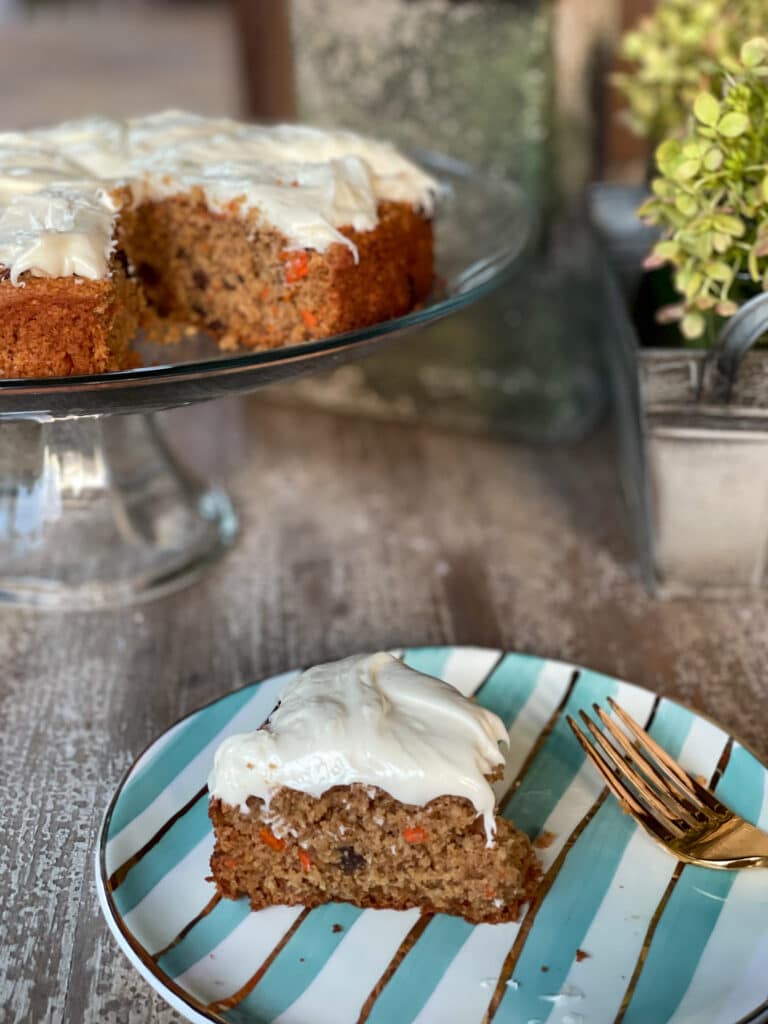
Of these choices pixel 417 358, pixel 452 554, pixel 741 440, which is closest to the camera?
pixel 741 440

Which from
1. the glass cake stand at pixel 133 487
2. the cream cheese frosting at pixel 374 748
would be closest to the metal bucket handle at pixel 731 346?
the glass cake stand at pixel 133 487

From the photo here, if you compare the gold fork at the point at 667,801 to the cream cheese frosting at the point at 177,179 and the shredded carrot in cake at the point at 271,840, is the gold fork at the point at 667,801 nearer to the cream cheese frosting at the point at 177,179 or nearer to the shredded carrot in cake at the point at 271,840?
the shredded carrot in cake at the point at 271,840

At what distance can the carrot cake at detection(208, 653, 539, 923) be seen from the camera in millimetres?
823

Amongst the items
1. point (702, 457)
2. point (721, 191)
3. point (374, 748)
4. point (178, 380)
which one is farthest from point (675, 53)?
point (374, 748)

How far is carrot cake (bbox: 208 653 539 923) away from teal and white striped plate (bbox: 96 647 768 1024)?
0.02 metres

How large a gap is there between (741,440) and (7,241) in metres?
0.81

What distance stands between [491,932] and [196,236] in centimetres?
89

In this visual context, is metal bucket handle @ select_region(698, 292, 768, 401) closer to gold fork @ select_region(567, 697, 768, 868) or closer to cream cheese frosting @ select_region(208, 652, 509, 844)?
gold fork @ select_region(567, 697, 768, 868)

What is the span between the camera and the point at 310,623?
1337 millimetres

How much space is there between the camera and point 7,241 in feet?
3.57

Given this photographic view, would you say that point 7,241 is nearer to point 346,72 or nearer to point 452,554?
point 452,554

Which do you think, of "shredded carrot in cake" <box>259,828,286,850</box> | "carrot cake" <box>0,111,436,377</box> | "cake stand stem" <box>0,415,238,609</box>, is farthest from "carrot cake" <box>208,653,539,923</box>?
"cake stand stem" <box>0,415,238,609</box>

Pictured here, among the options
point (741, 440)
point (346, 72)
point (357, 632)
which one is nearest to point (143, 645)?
point (357, 632)

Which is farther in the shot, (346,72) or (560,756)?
(346,72)
